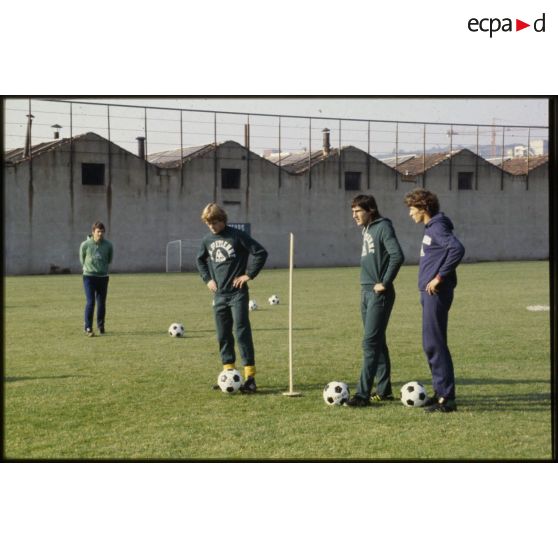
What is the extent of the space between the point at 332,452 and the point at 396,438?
71 cm

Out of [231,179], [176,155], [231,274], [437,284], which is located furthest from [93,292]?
[176,155]

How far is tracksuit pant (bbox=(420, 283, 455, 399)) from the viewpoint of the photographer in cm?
850

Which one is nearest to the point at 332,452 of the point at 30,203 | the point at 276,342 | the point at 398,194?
the point at 276,342

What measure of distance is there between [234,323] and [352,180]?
4019cm

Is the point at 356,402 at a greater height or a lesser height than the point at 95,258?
lesser

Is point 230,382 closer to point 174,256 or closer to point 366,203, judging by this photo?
point 366,203

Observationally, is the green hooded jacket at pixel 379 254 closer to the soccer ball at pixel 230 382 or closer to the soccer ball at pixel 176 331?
the soccer ball at pixel 230 382

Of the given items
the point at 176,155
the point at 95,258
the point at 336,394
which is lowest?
the point at 336,394

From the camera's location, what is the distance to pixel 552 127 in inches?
267

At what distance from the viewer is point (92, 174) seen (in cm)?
4328

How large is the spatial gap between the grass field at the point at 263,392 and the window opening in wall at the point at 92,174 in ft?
74.8

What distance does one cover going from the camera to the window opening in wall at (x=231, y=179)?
46778 millimetres

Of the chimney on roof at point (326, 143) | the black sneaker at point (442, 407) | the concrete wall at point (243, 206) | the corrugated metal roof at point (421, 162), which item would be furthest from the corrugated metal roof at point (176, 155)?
the black sneaker at point (442, 407)

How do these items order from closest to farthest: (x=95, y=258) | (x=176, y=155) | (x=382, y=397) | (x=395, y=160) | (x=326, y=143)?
(x=382, y=397) < (x=95, y=258) < (x=176, y=155) < (x=395, y=160) < (x=326, y=143)
